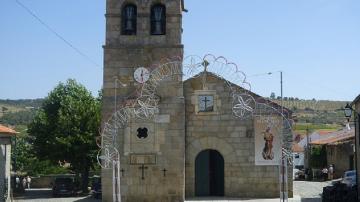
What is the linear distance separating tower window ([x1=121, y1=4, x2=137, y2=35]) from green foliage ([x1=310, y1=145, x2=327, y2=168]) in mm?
27753

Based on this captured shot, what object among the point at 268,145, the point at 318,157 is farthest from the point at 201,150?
the point at 318,157

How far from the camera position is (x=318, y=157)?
44.9 metres

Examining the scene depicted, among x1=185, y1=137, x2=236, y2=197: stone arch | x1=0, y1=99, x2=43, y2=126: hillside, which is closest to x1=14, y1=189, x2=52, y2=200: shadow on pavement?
x1=185, y1=137, x2=236, y2=197: stone arch

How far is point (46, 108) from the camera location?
36.2 m

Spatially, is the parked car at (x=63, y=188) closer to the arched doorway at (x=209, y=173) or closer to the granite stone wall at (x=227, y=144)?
the granite stone wall at (x=227, y=144)

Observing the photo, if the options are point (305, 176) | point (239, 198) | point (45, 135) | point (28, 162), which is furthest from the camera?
point (28, 162)

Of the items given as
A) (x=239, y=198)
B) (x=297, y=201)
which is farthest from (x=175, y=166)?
(x=297, y=201)

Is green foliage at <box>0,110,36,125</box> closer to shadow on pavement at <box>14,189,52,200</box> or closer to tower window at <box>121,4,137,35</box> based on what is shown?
shadow on pavement at <box>14,189,52,200</box>

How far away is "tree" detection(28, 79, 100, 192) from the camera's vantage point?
3178 cm

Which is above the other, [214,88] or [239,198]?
[214,88]

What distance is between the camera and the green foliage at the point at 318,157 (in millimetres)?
44438

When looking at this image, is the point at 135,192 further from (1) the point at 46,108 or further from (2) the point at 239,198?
(1) the point at 46,108

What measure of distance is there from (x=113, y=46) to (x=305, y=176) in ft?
86.9

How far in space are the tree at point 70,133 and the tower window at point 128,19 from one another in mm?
12125
